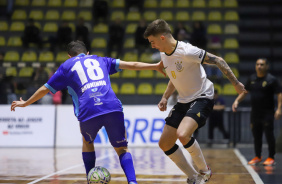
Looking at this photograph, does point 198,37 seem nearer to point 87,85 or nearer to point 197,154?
point 197,154

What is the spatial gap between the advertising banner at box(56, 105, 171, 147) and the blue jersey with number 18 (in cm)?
844

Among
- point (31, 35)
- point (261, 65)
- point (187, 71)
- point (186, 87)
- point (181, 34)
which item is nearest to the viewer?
point (187, 71)

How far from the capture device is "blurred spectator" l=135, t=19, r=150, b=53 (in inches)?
741

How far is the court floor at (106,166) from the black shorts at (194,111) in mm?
1354

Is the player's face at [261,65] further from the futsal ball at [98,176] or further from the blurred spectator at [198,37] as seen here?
the blurred spectator at [198,37]

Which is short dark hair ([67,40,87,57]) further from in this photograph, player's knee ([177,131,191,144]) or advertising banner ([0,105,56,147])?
advertising banner ([0,105,56,147])

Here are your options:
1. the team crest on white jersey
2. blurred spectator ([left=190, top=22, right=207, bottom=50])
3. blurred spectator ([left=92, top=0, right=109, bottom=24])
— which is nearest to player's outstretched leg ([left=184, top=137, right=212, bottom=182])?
the team crest on white jersey

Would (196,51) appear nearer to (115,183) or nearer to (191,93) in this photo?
(191,93)

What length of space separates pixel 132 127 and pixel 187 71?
8.42 meters

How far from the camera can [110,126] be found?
6352 mm

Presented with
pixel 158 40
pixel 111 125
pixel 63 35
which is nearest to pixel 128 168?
pixel 111 125

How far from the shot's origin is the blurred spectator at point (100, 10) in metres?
20.6

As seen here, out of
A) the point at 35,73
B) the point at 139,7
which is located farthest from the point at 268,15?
the point at 35,73

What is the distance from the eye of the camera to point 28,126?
1509cm
